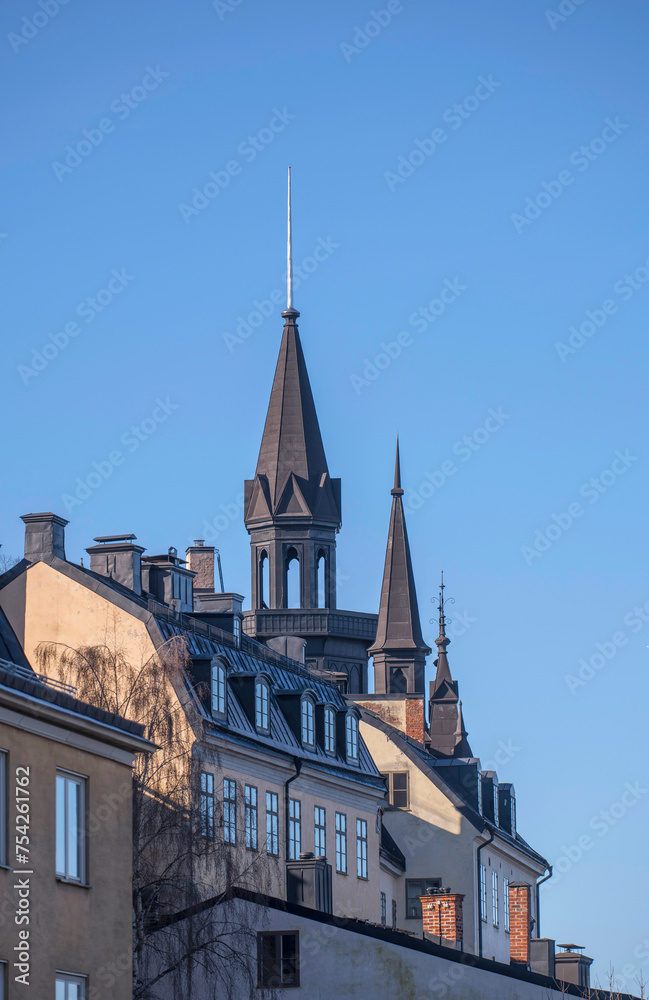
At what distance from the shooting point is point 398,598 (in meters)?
100

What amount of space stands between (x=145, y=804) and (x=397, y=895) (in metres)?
27.5

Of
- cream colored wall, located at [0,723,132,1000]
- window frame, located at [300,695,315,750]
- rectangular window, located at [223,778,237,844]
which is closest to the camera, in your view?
cream colored wall, located at [0,723,132,1000]

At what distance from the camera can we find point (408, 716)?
258ft

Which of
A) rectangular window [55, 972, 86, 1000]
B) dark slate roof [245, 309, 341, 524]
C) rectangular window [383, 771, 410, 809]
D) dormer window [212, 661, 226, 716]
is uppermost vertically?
dark slate roof [245, 309, 341, 524]

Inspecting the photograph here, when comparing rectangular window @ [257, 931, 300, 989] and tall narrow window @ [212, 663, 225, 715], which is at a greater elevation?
tall narrow window @ [212, 663, 225, 715]

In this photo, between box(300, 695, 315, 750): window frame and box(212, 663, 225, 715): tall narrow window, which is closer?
box(212, 663, 225, 715): tall narrow window

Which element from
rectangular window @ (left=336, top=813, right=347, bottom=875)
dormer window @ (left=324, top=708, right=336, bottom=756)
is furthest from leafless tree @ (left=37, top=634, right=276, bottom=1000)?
dormer window @ (left=324, top=708, right=336, bottom=756)

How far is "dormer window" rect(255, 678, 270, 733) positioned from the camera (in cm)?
5312

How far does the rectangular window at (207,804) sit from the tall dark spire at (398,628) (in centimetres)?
4421

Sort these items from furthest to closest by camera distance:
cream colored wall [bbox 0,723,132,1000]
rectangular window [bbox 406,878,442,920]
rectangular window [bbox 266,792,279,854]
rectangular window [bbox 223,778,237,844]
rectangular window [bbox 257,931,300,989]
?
1. rectangular window [bbox 406,878,442,920]
2. rectangular window [bbox 266,792,279,854]
3. rectangular window [bbox 223,778,237,844]
4. rectangular window [bbox 257,931,300,989]
5. cream colored wall [bbox 0,723,132,1000]

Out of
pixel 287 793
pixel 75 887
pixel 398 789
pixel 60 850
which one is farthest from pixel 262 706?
pixel 60 850

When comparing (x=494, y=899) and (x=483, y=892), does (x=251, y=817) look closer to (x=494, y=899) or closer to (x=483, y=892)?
(x=483, y=892)

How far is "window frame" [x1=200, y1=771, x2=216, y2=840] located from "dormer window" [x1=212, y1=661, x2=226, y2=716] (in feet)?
8.13

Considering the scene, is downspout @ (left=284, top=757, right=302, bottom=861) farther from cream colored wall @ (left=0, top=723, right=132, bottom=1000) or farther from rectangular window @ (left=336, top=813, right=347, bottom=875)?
cream colored wall @ (left=0, top=723, right=132, bottom=1000)
